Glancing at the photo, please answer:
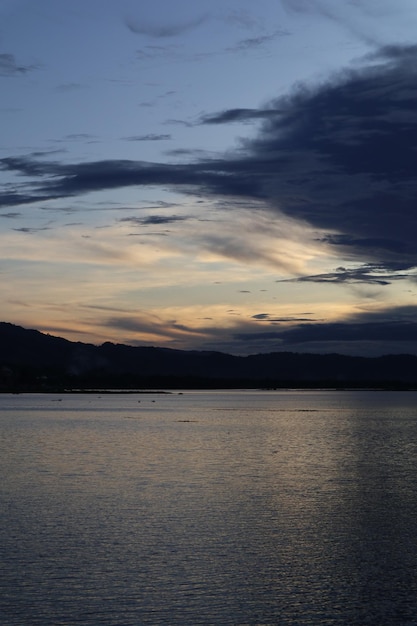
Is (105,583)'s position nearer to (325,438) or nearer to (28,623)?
(28,623)

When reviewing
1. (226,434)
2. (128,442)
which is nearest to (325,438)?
(226,434)

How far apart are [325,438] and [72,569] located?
6741cm

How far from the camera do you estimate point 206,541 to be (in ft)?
100

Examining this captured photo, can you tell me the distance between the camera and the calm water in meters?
22.0

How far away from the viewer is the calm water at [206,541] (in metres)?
22.0

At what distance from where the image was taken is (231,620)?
20.9 metres

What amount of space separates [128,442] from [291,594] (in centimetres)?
5849

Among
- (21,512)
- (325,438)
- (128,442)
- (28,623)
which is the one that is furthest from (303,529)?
(325,438)

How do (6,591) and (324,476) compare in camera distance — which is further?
(324,476)

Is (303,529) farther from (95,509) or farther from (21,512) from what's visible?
(21,512)

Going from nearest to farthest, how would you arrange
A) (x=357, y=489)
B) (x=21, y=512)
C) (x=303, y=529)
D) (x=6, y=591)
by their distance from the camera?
1. (x=6, y=591)
2. (x=303, y=529)
3. (x=21, y=512)
4. (x=357, y=489)

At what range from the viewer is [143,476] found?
50438 mm

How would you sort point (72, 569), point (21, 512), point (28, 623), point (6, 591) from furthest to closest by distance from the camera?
point (21, 512)
point (72, 569)
point (6, 591)
point (28, 623)

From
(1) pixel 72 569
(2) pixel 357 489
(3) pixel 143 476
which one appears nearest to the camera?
(1) pixel 72 569
